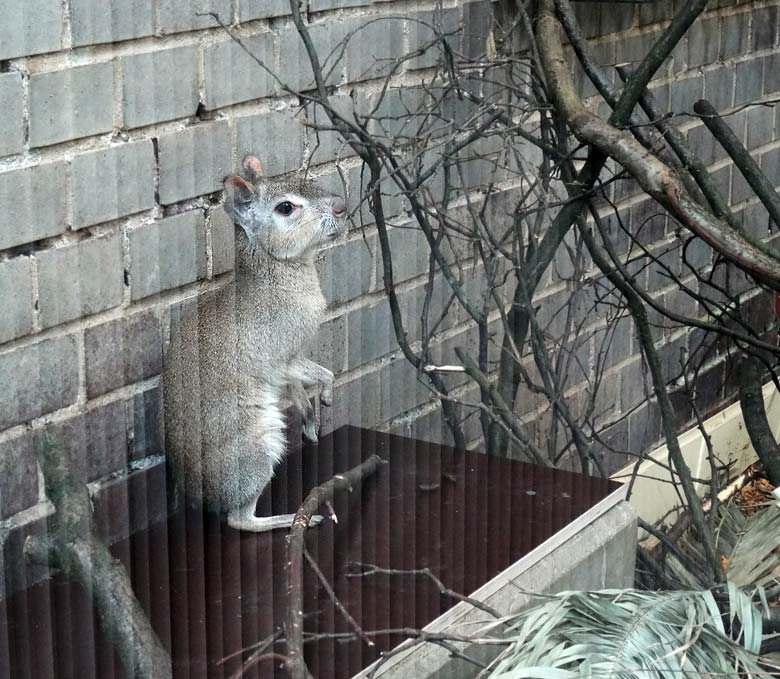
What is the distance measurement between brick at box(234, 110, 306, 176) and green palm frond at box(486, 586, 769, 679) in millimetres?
752

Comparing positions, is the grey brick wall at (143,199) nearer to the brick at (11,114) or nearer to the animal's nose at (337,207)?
the brick at (11,114)

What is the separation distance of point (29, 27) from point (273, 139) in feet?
1.77

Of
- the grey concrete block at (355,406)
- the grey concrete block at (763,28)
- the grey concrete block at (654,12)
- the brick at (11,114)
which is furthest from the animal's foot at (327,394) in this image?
the grey concrete block at (763,28)

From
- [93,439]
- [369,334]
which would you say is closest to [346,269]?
[369,334]

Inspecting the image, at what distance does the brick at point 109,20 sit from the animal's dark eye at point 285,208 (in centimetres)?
30

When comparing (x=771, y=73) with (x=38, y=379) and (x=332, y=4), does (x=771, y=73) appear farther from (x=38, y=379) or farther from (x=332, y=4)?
(x=38, y=379)

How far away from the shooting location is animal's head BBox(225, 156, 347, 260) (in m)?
1.75

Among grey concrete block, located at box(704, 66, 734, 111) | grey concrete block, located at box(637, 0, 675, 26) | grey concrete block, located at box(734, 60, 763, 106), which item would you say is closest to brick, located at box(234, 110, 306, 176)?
grey concrete block, located at box(637, 0, 675, 26)

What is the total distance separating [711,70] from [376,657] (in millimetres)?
2052

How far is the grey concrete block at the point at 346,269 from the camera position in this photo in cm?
210

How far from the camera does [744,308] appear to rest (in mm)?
3295

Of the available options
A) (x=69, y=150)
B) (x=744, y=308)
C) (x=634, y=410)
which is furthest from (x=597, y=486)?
(x=744, y=308)

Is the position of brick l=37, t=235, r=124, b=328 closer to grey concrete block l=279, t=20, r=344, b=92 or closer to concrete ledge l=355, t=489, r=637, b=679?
grey concrete block l=279, t=20, r=344, b=92

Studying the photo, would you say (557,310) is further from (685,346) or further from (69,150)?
(69,150)
